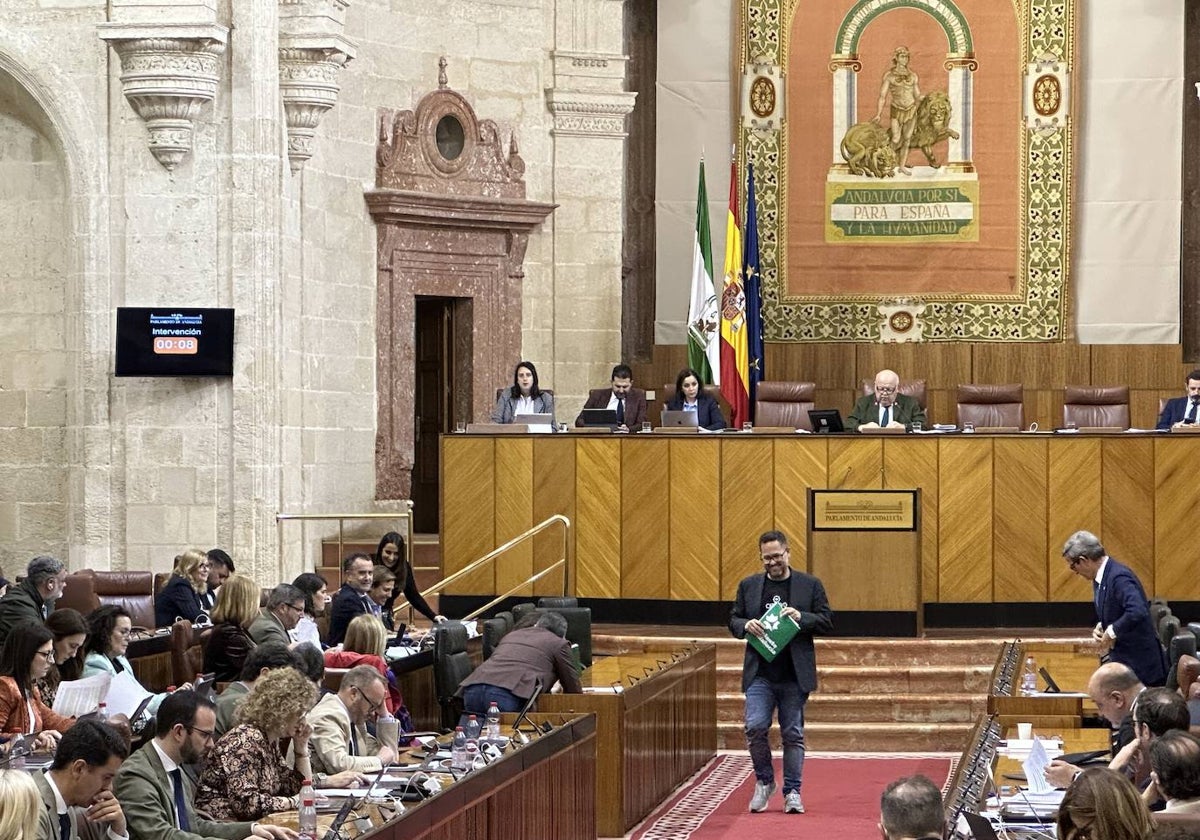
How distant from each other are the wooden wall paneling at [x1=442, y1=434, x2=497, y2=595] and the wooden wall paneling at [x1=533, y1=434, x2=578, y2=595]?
0.31m

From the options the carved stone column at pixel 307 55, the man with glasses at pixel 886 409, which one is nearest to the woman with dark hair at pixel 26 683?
the man with glasses at pixel 886 409

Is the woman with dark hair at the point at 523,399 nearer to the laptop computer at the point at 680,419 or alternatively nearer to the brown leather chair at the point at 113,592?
the laptop computer at the point at 680,419

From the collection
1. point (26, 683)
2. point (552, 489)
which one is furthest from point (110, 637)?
point (552, 489)

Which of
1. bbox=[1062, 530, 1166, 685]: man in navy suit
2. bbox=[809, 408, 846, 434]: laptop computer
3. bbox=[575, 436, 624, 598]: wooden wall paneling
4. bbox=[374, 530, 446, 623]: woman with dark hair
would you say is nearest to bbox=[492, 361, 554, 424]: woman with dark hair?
bbox=[575, 436, 624, 598]: wooden wall paneling

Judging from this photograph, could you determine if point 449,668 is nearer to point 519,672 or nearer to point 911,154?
point 519,672

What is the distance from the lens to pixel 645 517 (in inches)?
515

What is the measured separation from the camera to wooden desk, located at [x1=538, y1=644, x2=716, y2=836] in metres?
9.16

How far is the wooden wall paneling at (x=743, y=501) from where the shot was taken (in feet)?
42.2

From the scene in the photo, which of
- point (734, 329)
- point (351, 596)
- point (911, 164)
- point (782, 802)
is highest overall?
point (911, 164)

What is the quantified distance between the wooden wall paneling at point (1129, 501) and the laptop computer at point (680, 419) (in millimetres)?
2675

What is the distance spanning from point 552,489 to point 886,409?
7.60 feet

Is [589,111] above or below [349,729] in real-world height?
above

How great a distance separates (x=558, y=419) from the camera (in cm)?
1652

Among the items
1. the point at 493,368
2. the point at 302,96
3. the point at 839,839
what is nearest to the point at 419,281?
the point at 493,368
